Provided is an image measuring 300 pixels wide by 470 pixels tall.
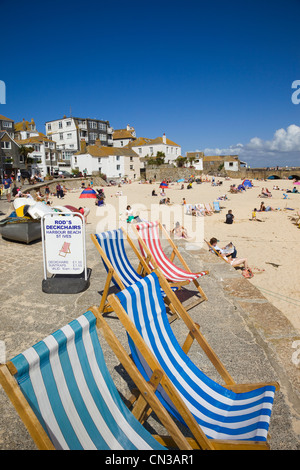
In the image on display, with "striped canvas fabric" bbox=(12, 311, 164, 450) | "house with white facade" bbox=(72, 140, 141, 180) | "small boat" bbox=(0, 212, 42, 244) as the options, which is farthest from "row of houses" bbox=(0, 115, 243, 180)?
"striped canvas fabric" bbox=(12, 311, 164, 450)

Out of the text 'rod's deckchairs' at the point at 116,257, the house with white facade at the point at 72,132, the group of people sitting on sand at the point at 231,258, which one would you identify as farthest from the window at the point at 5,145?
the text 'rod's deckchairs' at the point at 116,257

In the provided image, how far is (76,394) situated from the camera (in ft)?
5.78

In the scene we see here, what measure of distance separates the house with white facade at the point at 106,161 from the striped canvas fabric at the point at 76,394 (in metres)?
53.9

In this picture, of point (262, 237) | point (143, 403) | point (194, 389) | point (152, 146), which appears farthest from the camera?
point (152, 146)

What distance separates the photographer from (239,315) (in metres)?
4.16

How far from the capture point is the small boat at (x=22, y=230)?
8.13 meters

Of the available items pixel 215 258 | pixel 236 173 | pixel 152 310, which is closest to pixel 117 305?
pixel 152 310

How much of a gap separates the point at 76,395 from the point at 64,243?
3.43m

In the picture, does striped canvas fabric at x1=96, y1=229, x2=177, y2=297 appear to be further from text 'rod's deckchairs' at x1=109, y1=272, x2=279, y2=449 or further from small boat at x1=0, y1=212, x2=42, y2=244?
small boat at x1=0, y1=212, x2=42, y2=244

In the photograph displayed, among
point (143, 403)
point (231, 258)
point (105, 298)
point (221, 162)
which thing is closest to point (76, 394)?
point (143, 403)

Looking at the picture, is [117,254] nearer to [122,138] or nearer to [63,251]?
[63,251]

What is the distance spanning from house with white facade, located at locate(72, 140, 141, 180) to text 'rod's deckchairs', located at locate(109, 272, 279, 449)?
53294 millimetres
